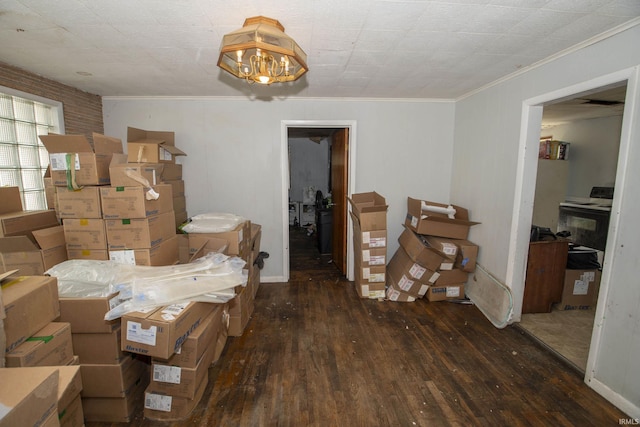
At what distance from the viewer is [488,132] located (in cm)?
300

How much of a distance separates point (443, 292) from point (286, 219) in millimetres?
2076

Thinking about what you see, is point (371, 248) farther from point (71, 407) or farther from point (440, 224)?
point (71, 407)

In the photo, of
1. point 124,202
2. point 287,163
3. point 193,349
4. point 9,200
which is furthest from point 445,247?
point 9,200

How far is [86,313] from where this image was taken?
5.31 ft

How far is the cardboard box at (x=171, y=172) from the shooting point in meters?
3.00

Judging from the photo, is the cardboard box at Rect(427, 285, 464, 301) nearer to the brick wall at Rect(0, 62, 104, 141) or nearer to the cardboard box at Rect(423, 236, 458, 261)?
the cardboard box at Rect(423, 236, 458, 261)

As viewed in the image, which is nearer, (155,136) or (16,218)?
(16,218)

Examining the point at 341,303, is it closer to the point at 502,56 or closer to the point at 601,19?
the point at 502,56

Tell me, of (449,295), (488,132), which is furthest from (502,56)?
(449,295)

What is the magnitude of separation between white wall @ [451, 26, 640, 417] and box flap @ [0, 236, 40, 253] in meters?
3.78

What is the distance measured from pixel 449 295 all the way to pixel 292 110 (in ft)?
9.41

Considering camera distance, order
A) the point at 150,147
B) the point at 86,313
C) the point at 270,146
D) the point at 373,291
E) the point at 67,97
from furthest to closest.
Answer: the point at 270,146 < the point at 373,291 < the point at 67,97 < the point at 150,147 < the point at 86,313

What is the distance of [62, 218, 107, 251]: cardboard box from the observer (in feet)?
6.56

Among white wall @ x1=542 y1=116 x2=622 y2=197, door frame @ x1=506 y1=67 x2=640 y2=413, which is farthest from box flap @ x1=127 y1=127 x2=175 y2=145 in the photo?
white wall @ x1=542 y1=116 x2=622 y2=197
